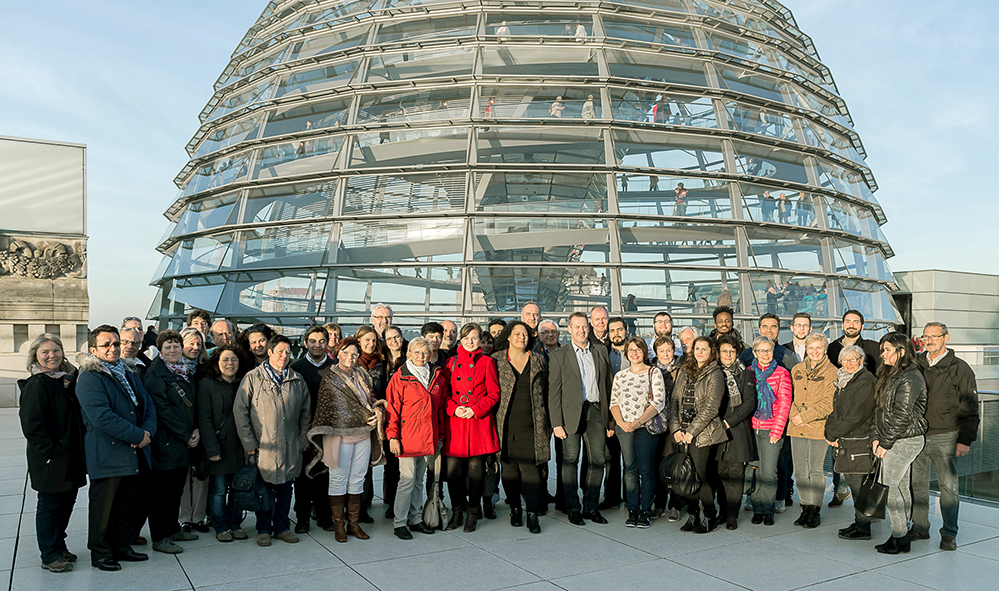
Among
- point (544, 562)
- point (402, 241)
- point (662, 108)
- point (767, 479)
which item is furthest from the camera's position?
point (662, 108)

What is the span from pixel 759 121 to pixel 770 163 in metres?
0.95

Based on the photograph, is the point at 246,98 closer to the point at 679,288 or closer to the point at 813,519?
the point at 679,288

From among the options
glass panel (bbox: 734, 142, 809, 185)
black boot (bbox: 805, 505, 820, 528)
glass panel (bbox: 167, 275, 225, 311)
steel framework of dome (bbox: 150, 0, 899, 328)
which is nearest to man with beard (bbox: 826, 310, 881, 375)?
black boot (bbox: 805, 505, 820, 528)

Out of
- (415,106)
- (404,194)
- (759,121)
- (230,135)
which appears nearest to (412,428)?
(404,194)

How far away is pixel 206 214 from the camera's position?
14.8m

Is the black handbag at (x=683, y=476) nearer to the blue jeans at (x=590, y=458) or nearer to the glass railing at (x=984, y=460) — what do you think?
the blue jeans at (x=590, y=458)

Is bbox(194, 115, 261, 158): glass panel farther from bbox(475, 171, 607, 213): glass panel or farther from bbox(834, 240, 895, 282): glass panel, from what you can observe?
bbox(834, 240, 895, 282): glass panel

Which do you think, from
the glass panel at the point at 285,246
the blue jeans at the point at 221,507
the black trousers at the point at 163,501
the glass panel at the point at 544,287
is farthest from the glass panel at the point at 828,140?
the black trousers at the point at 163,501

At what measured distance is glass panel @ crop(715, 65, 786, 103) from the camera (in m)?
14.5

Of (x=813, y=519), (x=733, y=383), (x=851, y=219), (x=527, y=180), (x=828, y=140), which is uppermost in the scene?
(x=828, y=140)

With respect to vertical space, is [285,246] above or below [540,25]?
below

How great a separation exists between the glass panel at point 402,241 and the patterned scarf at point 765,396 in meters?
6.45

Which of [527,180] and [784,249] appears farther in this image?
[784,249]

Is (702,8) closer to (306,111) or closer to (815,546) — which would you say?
(306,111)
